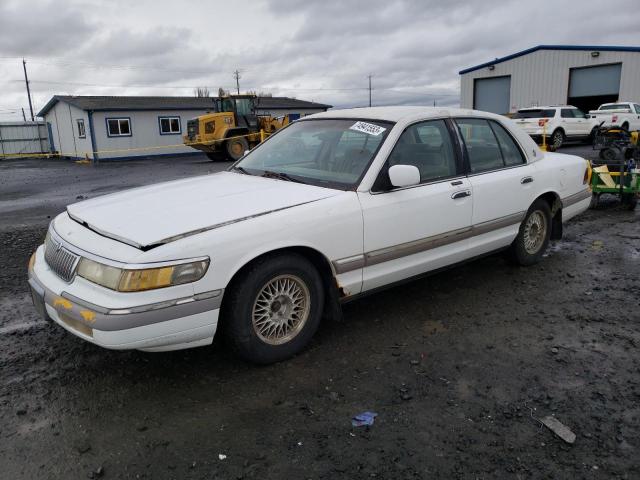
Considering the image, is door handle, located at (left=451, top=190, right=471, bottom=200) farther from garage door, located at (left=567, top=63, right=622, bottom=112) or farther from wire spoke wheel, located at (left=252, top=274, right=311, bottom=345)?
garage door, located at (left=567, top=63, right=622, bottom=112)

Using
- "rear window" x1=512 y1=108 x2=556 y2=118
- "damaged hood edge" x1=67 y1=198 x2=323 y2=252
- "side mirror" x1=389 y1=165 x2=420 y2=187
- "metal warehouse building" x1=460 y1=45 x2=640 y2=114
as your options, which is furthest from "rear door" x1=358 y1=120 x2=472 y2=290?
"metal warehouse building" x1=460 y1=45 x2=640 y2=114

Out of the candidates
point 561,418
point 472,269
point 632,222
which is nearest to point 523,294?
point 472,269

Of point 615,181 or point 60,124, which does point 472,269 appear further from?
point 60,124

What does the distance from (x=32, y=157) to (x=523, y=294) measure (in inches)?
1396

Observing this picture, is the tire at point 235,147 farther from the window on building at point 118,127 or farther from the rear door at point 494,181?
the rear door at point 494,181

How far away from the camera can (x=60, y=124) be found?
1227 inches

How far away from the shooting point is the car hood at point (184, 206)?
3.02 m

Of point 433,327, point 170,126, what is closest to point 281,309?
point 433,327

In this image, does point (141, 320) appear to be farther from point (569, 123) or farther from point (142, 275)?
point (569, 123)

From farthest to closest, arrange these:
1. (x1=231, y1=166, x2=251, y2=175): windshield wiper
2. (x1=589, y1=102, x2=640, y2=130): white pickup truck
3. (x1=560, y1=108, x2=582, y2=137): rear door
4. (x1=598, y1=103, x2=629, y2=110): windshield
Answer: (x1=598, y1=103, x2=629, y2=110): windshield, (x1=589, y1=102, x2=640, y2=130): white pickup truck, (x1=560, y1=108, x2=582, y2=137): rear door, (x1=231, y1=166, x2=251, y2=175): windshield wiper

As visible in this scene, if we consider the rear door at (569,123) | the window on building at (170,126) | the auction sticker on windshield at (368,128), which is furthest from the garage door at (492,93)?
the auction sticker on windshield at (368,128)

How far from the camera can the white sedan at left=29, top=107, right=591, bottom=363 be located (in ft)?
9.42

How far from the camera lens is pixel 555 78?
1139 inches

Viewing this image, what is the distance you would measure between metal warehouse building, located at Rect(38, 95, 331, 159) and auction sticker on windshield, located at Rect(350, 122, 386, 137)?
24152mm
